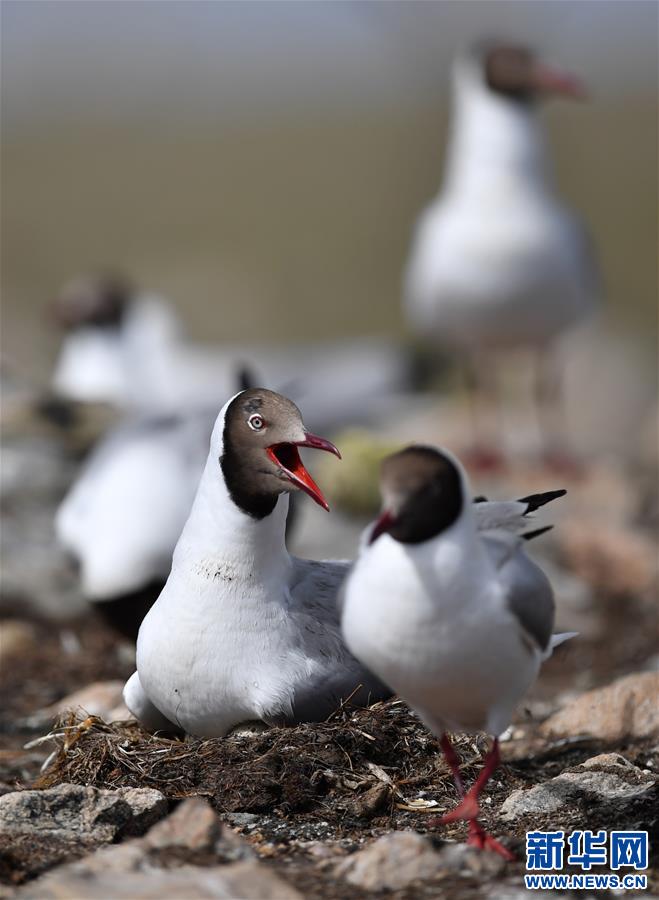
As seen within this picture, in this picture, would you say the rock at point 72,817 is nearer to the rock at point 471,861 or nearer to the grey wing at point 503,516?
the rock at point 471,861

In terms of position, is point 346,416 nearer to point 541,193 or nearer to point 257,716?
point 541,193

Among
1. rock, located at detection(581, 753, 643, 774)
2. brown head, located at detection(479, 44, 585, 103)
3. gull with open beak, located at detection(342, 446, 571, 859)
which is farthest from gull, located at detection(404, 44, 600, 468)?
gull with open beak, located at detection(342, 446, 571, 859)

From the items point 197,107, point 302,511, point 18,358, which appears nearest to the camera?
point 302,511

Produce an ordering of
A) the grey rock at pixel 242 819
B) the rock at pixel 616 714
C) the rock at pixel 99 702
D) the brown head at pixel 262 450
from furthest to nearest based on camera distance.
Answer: the rock at pixel 99 702 → the rock at pixel 616 714 → the brown head at pixel 262 450 → the grey rock at pixel 242 819

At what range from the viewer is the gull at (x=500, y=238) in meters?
10.1

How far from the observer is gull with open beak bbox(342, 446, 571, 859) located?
3621 millimetres

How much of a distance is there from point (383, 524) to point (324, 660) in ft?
3.88

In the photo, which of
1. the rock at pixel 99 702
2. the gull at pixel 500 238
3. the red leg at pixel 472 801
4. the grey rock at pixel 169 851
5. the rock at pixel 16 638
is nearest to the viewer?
the grey rock at pixel 169 851

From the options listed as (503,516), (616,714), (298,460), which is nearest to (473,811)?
(503,516)

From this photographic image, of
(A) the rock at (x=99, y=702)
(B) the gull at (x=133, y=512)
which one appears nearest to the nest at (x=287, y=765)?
(A) the rock at (x=99, y=702)

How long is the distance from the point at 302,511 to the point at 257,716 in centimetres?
420

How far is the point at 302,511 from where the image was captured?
877 cm

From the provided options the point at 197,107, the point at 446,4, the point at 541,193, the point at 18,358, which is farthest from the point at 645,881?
the point at 197,107

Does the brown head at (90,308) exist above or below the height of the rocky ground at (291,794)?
above
